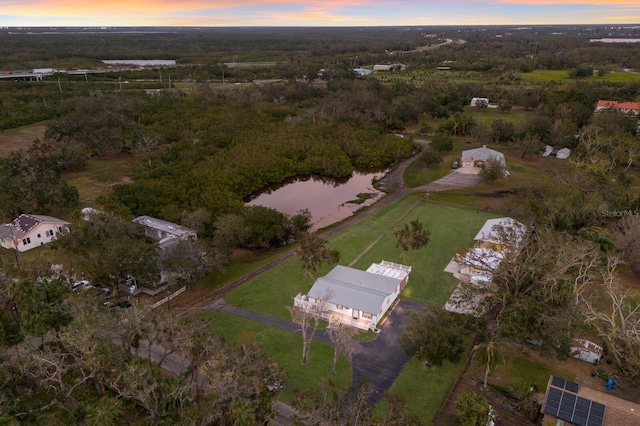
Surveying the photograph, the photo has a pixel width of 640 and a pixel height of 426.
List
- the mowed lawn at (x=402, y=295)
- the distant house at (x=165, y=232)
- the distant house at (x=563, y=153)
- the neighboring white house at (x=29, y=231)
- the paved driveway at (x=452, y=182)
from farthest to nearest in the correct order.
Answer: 1. the distant house at (x=563, y=153)
2. the paved driveway at (x=452, y=182)
3. the neighboring white house at (x=29, y=231)
4. the distant house at (x=165, y=232)
5. the mowed lawn at (x=402, y=295)

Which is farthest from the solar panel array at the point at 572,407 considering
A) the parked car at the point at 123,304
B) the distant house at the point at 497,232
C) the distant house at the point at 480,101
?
the distant house at the point at 480,101

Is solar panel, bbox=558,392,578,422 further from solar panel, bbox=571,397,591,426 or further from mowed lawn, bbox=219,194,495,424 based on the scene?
mowed lawn, bbox=219,194,495,424

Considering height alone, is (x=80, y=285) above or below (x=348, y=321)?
above

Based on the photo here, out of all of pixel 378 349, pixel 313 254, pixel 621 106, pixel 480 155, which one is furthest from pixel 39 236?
pixel 621 106

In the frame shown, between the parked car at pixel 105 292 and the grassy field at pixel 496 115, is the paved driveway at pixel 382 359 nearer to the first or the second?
the parked car at pixel 105 292

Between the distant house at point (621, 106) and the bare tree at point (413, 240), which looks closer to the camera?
the bare tree at point (413, 240)

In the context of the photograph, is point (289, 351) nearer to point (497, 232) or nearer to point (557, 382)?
point (557, 382)
